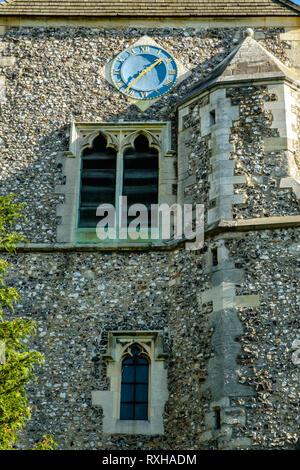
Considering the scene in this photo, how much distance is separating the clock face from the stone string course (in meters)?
0.20

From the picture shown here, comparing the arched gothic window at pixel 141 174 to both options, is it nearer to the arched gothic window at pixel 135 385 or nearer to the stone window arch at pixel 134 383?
the stone window arch at pixel 134 383

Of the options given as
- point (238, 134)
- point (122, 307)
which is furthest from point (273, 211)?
point (122, 307)

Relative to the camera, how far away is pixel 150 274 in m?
16.3

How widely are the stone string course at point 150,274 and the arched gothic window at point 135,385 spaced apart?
16.7 inches

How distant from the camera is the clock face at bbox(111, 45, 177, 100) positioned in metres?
18.4

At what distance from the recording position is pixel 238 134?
16188 mm

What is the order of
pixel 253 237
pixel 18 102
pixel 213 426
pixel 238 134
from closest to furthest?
pixel 213 426
pixel 253 237
pixel 238 134
pixel 18 102

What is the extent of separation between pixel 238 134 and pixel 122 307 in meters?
3.53

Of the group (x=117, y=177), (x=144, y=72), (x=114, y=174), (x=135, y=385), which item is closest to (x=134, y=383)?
(x=135, y=385)

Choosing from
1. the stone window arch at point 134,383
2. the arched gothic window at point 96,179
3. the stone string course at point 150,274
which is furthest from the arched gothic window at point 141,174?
the stone window arch at point 134,383

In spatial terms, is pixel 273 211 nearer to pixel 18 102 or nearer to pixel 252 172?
pixel 252 172

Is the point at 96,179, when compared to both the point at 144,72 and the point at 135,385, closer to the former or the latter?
the point at 144,72

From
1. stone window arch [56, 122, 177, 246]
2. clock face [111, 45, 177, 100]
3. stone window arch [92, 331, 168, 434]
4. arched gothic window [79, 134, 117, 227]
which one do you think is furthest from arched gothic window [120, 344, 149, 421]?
clock face [111, 45, 177, 100]

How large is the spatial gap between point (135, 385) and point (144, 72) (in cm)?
636
